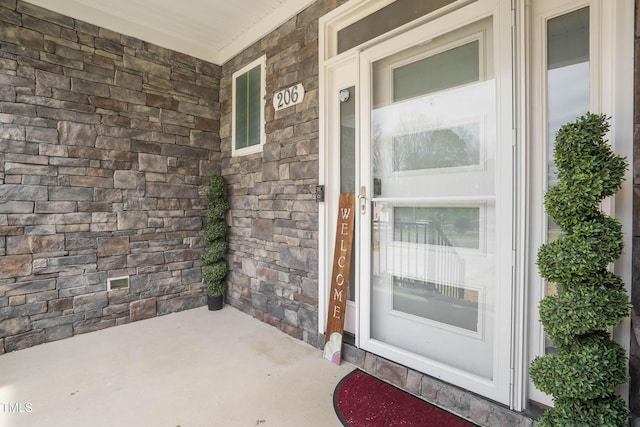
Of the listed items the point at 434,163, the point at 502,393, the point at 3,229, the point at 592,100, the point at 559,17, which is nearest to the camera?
the point at 592,100

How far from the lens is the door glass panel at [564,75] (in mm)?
1550

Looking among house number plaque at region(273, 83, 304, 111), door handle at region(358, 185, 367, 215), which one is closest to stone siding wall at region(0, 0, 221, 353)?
house number plaque at region(273, 83, 304, 111)

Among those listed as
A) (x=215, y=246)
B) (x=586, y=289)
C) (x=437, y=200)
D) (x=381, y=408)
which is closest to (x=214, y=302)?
(x=215, y=246)

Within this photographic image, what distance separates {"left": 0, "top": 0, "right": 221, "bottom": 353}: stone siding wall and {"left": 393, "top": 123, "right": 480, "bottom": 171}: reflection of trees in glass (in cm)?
247

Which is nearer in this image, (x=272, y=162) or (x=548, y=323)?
(x=548, y=323)

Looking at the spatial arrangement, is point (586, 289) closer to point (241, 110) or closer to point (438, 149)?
point (438, 149)

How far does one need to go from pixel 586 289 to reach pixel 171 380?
7.95 feet

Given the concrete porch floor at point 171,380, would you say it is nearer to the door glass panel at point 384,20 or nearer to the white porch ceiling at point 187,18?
the door glass panel at point 384,20

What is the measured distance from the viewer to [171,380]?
7.29 feet

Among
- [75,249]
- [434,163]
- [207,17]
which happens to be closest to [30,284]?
[75,249]

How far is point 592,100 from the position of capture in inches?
58.7

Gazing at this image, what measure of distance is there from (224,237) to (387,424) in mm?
2645

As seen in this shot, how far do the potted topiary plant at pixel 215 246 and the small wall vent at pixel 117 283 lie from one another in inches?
29.5

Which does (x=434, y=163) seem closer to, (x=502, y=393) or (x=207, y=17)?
(x=502, y=393)
